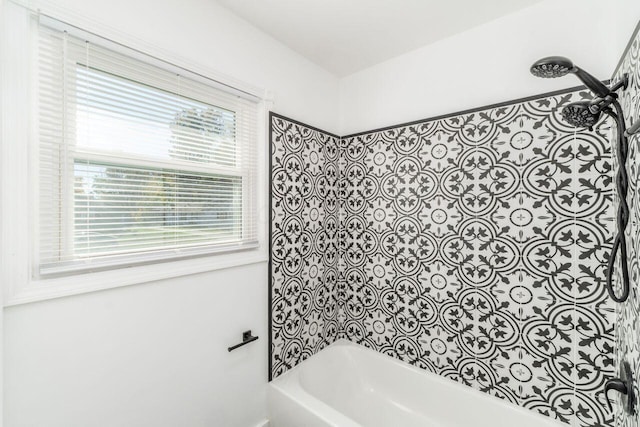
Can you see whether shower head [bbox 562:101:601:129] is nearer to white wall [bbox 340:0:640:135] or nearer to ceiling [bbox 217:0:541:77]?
white wall [bbox 340:0:640:135]

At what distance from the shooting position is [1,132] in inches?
36.4

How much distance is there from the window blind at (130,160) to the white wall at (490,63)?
1.02 m

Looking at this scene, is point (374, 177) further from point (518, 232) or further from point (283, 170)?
point (518, 232)

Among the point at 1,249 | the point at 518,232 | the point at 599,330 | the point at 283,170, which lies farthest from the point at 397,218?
the point at 1,249

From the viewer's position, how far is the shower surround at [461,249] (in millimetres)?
1383

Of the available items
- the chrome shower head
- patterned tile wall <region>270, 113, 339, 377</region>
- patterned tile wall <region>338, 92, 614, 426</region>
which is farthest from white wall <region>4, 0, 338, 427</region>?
the chrome shower head

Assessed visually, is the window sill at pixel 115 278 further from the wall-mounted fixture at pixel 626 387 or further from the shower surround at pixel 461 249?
the wall-mounted fixture at pixel 626 387

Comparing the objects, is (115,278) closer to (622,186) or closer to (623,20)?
(622,186)

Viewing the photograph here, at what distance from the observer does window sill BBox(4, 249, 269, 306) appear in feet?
3.21

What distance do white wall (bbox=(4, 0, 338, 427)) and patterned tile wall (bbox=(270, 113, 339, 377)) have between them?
14cm

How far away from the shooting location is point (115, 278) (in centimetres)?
117

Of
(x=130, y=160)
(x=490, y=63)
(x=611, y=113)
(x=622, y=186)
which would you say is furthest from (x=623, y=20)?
(x=130, y=160)

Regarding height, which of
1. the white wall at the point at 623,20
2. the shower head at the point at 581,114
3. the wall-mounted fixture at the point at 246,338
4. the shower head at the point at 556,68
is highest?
the white wall at the point at 623,20

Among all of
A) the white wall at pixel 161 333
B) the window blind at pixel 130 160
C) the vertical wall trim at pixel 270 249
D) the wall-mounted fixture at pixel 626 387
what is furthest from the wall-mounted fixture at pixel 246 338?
the wall-mounted fixture at pixel 626 387
